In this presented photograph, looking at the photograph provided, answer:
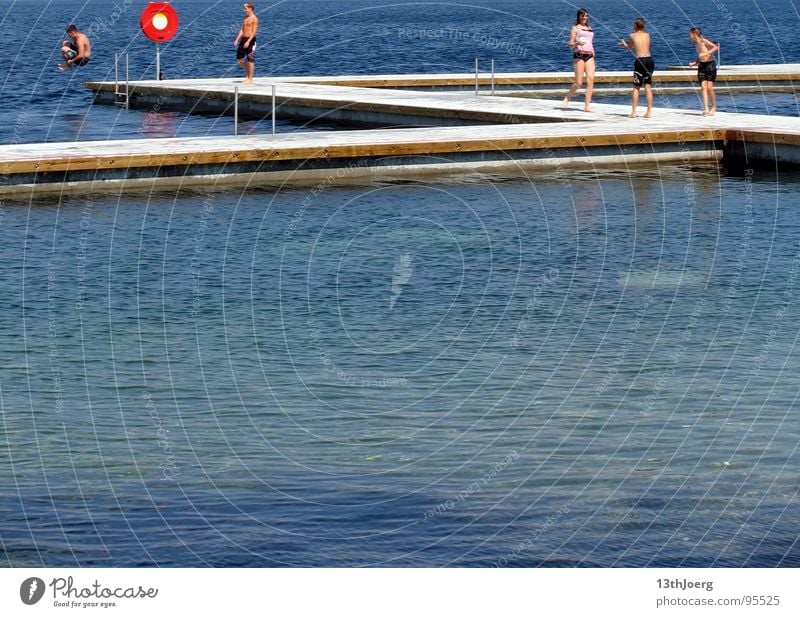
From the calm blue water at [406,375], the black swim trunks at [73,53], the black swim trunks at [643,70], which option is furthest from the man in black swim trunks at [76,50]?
the black swim trunks at [643,70]

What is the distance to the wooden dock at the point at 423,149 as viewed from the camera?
25.1 metres

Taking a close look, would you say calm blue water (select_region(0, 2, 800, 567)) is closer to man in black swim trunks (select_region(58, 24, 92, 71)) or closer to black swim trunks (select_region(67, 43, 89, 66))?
man in black swim trunks (select_region(58, 24, 92, 71))

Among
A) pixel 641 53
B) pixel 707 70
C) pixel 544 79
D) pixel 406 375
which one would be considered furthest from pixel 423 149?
pixel 544 79

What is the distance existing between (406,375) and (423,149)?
40.7ft

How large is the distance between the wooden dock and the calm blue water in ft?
2.37

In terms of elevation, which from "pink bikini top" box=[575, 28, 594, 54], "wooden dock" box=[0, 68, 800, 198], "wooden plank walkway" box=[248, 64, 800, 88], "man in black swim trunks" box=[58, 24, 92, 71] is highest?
"pink bikini top" box=[575, 28, 594, 54]

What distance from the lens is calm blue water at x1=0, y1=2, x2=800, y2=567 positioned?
35.3 feet

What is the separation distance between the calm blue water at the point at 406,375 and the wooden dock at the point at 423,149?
721 millimetres

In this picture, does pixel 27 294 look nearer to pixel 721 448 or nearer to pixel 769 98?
pixel 721 448

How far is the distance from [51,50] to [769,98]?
57928 mm

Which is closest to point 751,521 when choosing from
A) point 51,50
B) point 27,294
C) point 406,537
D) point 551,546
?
point 551,546

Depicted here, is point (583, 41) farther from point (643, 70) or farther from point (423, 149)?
point (423, 149)

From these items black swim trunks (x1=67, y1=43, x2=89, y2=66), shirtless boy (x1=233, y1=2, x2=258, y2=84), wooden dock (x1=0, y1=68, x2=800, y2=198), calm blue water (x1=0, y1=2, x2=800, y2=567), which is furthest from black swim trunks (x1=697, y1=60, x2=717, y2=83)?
black swim trunks (x1=67, y1=43, x2=89, y2=66)

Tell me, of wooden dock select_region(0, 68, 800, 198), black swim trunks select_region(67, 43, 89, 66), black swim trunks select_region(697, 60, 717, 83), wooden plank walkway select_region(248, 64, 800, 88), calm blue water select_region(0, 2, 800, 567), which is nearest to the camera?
calm blue water select_region(0, 2, 800, 567)
